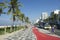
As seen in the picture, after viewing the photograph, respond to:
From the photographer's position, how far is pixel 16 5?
58719 millimetres

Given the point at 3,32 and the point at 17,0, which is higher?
the point at 17,0

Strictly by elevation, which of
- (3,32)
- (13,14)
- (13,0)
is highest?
(13,0)

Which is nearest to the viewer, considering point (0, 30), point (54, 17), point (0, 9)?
point (0, 30)

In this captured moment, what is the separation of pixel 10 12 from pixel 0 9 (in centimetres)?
1841

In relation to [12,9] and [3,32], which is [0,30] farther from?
[12,9]

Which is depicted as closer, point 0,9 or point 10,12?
point 0,9

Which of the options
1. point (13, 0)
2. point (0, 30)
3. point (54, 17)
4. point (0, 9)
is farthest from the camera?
point (54, 17)

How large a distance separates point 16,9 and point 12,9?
208cm

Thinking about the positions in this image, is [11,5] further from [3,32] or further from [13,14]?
[3,32]

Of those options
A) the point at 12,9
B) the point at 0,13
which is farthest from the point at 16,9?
the point at 0,13

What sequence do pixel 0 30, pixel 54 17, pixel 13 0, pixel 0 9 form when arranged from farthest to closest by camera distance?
pixel 54 17, pixel 13 0, pixel 0 9, pixel 0 30

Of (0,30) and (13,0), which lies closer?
(0,30)

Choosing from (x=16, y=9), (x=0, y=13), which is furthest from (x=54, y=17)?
(x=0, y=13)

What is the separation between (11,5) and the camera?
58344 millimetres
